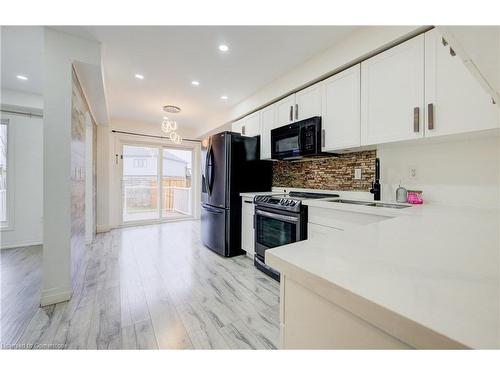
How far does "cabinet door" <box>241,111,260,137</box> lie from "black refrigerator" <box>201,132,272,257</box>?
184 mm

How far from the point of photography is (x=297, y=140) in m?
2.62

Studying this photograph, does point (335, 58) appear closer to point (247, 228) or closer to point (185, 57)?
point (185, 57)

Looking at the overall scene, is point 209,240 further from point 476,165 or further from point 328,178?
point 476,165

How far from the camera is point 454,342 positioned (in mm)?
274

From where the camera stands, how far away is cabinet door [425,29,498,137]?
1.41 meters

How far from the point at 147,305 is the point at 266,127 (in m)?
2.59

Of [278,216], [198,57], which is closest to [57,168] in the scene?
[198,57]

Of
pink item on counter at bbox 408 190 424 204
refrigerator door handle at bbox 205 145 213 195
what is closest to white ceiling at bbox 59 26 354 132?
refrigerator door handle at bbox 205 145 213 195

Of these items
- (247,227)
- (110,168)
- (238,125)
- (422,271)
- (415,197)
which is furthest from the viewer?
(110,168)

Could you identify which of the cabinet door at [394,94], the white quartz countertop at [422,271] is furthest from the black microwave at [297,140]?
the white quartz countertop at [422,271]

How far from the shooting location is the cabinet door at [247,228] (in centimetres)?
299

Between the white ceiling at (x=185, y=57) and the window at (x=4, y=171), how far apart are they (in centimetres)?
73
